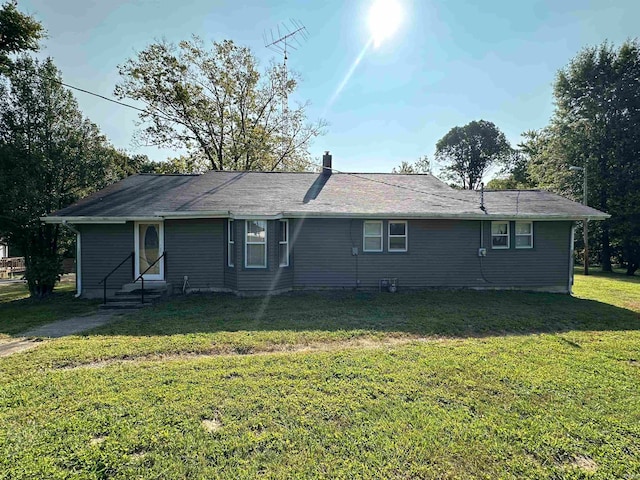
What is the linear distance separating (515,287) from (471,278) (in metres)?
1.59

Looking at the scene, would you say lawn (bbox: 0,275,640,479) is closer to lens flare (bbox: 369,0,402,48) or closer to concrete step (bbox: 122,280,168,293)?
concrete step (bbox: 122,280,168,293)

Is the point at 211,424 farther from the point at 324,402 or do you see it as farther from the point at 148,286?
the point at 148,286

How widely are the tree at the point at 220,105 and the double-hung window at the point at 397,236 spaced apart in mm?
16353

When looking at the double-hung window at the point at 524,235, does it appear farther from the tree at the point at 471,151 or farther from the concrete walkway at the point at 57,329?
the tree at the point at 471,151

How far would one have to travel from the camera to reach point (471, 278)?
11.6 m

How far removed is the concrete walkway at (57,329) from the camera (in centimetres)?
611

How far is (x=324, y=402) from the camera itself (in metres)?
3.89

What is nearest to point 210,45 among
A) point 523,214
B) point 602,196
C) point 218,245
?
point 218,245

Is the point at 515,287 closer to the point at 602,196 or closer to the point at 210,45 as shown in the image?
the point at 602,196

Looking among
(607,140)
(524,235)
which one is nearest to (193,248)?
(524,235)

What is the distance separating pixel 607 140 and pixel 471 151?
80.0 ft

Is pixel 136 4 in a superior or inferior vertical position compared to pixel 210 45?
inferior

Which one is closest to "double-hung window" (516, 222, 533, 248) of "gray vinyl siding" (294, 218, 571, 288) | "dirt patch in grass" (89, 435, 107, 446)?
"gray vinyl siding" (294, 218, 571, 288)

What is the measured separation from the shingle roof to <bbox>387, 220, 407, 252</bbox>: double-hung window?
0.59m
